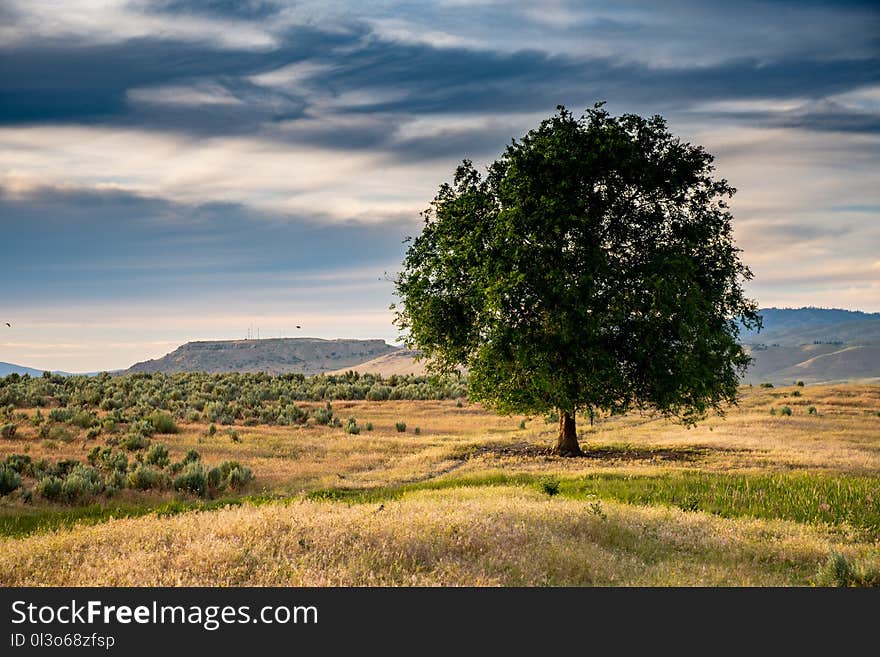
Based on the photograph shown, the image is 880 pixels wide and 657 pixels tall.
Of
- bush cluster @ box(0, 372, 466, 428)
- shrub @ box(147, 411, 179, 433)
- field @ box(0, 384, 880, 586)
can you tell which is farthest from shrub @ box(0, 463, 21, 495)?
shrub @ box(147, 411, 179, 433)

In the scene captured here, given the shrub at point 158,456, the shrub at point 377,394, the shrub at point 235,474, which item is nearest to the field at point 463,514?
the shrub at point 235,474

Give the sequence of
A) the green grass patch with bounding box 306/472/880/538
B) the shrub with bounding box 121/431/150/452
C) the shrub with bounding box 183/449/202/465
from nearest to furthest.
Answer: the green grass patch with bounding box 306/472/880/538, the shrub with bounding box 183/449/202/465, the shrub with bounding box 121/431/150/452

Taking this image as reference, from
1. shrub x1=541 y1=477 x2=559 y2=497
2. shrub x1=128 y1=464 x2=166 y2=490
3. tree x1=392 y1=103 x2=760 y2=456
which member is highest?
tree x1=392 y1=103 x2=760 y2=456

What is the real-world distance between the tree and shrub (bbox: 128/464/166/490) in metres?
12.1

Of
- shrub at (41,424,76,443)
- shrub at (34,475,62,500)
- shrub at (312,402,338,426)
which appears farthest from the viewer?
shrub at (312,402,338,426)

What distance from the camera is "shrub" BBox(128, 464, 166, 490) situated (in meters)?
22.1

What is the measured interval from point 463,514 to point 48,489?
13047 millimetres

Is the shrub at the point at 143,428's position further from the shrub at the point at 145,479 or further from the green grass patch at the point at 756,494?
the green grass patch at the point at 756,494

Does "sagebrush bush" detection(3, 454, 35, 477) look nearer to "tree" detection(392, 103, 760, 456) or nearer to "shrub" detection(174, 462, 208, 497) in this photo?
"shrub" detection(174, 462, 208, 497)

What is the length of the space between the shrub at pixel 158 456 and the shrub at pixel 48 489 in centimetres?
508

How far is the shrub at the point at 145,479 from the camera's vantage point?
871 inches
